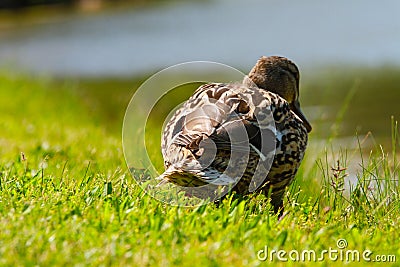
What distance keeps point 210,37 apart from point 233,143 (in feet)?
64.6

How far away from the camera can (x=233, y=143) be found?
184 inches

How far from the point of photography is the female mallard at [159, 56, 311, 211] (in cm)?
466

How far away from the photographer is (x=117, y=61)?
21609mm

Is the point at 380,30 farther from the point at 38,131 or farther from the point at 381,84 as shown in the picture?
the point at 38,131

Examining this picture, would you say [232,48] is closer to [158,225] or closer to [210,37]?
[210,37]

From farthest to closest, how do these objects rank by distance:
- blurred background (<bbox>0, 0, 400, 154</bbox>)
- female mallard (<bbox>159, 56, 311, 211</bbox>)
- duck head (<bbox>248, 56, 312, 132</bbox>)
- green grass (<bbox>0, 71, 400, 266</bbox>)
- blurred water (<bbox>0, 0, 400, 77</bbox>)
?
blurred water (<bbox>0, 0, 400, 77</bbox>) < blurred background (<bbox>0, 0, 400, 154</bbox>) < duck head (<bbox>248, 56, 312, 132</bbox>) < female mallard (<bbox>159, 56, 311, 211</bbox>) < green grass (<bbox>0, 71, 400, 266</bbox>)

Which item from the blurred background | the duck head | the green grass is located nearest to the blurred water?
the blurred background

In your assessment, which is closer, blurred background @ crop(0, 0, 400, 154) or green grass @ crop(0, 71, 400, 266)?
green grass @ crop(0, 71, 400, 266)

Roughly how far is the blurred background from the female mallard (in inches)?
110

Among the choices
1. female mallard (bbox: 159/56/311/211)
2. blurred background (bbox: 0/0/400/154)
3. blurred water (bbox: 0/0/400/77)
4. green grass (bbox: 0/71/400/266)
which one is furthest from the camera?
blurred water (bbox: 0/0/400/77)

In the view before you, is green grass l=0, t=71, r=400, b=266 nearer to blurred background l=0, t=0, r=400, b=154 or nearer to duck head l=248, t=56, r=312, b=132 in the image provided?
duck head l=248, t=56, r=312, b=132

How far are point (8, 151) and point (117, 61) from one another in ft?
46.4

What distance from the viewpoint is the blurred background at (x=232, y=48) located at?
13656mm

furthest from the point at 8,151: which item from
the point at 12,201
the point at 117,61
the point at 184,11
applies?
the point at 184,11
